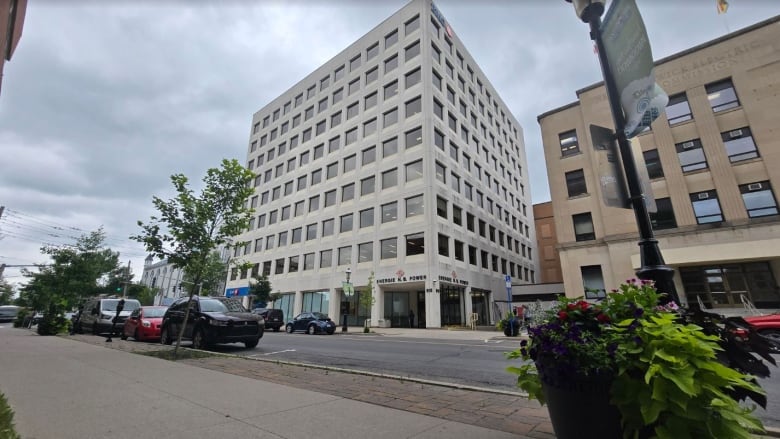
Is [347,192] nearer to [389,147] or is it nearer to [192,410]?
[389,147]

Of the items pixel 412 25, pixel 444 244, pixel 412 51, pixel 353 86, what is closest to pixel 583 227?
pixel 444 244

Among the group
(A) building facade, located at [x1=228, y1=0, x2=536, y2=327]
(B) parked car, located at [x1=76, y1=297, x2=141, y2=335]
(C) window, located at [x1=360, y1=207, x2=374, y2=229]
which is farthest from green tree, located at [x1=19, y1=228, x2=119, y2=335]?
(C) window, located at [x1=360, y1=207, x2=374, y2=229]

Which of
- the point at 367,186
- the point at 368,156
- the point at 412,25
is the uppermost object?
the point at 412,25

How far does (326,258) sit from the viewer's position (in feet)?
117

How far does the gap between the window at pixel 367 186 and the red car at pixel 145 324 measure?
21.2 meters

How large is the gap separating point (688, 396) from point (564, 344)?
0.74 m

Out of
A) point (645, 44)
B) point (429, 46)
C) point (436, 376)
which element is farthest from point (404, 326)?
point (645, 44)

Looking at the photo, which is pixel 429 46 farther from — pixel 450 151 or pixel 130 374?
pixel 130 374

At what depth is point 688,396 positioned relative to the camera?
1.91 meters

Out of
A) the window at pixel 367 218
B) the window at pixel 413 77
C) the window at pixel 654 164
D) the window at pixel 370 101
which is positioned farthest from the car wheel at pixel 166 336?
the window at pixel 370 101

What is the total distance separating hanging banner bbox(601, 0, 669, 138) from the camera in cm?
380

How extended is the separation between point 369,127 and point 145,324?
27522mm

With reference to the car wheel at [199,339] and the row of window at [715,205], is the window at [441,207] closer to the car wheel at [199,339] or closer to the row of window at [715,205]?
the row of window at [715,205]

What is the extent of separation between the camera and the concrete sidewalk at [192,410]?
3439mm
